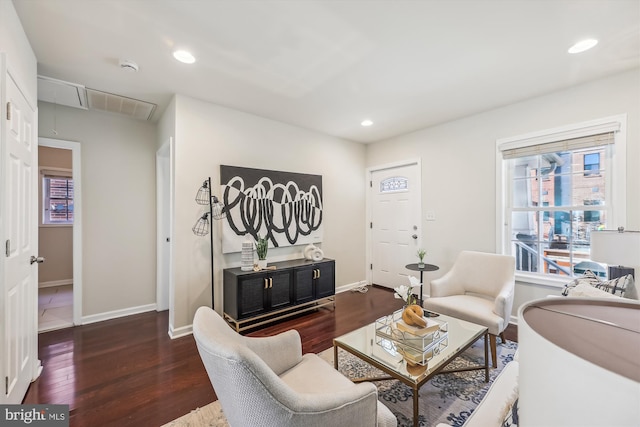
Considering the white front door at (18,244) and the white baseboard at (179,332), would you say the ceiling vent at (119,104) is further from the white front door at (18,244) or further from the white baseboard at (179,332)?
the white baseboard at (179,332)

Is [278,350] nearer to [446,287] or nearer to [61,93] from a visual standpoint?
[446,287]

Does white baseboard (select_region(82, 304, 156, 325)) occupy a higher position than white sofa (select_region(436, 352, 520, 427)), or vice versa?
white sofa (select_region(436, 352, 520, 427))

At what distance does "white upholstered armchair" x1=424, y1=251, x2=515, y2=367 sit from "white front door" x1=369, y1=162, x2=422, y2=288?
1055 mm

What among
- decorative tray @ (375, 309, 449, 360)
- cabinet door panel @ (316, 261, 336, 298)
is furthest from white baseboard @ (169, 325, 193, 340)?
decorative tray @ (375, 309, 449, 360)

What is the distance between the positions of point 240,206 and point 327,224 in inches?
57.9

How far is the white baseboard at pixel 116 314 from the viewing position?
10.2 ft

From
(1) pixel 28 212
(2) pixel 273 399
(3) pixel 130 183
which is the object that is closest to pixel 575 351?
(2) pixel 273 399

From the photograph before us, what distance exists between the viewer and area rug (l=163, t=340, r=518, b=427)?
167cm

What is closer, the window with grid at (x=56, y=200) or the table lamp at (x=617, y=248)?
the table lamp at (x=617, y=248)

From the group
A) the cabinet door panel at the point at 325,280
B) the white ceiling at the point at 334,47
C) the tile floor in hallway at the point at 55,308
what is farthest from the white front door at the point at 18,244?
the cabinet door panel at the point at 325,280

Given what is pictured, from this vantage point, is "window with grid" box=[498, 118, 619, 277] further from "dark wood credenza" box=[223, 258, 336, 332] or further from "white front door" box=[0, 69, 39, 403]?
"white front door" box=[0, 69, 39, 403]

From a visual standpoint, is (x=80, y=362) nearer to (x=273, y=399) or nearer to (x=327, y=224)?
(x=273, y=399)

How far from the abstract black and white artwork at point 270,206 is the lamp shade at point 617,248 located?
114 inches

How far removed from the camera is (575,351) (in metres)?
0.37
